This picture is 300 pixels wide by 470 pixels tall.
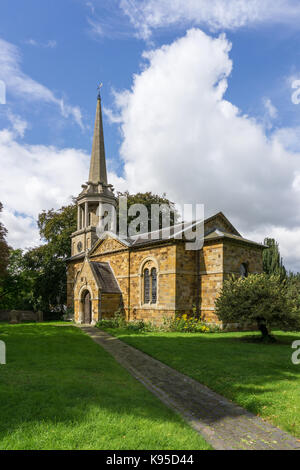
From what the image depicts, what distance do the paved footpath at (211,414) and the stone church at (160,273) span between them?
1108cm

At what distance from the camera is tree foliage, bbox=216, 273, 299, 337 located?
1516 cm

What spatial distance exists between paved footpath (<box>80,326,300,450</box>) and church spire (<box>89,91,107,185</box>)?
2792cm

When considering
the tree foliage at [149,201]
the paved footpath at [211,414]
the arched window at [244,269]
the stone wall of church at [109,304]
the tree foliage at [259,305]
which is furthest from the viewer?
the tree foliage at [149,201]

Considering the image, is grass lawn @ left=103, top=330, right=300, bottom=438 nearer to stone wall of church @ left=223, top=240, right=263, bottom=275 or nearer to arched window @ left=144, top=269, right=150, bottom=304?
stone wall of church @ left=223, top=240, right=263, bottom=275

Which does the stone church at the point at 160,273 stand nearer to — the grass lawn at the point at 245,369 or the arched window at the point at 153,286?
the arched window at the point at 153,286

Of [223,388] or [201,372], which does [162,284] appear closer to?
[201,372]

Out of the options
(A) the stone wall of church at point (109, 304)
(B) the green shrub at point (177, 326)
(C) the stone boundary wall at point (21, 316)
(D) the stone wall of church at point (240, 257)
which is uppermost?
(D) the stone wall of church at point (240, 257)

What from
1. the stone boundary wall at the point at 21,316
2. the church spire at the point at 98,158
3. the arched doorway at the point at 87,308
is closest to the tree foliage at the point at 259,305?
the arched doorway at the point at 87,308

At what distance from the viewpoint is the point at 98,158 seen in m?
36.2

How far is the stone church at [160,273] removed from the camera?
838 inches

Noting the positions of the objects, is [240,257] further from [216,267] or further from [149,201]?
[149,201]

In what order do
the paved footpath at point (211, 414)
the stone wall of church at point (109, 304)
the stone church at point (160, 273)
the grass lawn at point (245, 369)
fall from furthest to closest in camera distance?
the stone wall of church at point (109, 304) < the stone church at point (160, 273) < the grass lawn at point (245, 369) < the paved footpath at point (211, 414)

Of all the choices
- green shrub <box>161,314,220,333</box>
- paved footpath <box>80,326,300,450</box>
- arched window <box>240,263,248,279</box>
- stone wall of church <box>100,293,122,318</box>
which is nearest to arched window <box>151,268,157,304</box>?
green shrub <box>161,314,220,333</box>

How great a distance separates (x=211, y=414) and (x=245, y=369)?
Result: 383 cm
